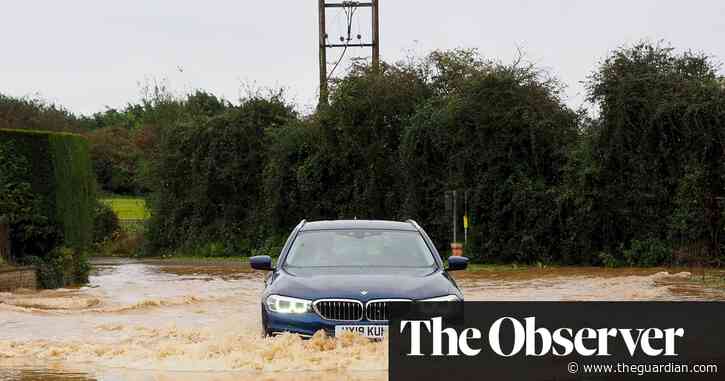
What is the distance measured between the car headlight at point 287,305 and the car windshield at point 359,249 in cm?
120

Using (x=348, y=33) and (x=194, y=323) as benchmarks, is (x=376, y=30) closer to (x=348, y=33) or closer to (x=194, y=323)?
(x=348, y=33)

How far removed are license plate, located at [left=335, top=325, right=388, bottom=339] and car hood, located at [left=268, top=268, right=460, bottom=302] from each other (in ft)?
0.95

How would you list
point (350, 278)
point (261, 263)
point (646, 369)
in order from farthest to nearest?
point (261, 263), point (350, 278), point (646, 369)

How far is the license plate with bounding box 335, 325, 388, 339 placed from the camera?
11.8 meters

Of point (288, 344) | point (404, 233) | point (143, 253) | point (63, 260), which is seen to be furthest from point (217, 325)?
point (143, 253)

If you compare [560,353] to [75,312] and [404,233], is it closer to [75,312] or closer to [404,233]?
[404,233]

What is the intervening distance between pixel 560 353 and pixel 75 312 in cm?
1231

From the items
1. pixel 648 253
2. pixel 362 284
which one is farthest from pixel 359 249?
pixel 648 253

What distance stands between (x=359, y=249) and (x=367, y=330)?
1.97m

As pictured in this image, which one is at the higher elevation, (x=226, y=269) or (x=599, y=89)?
(x=599, y=89)

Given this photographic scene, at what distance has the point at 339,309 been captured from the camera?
12.0 m

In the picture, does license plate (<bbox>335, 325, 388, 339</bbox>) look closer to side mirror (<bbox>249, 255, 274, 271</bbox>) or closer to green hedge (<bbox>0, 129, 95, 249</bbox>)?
side mirror (<bbox>249, 255, 274, 271</bbox>)

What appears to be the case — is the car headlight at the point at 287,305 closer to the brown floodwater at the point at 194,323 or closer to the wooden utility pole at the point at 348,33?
the brown floodwater at the point at 194,323

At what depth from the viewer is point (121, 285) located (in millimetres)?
26547
